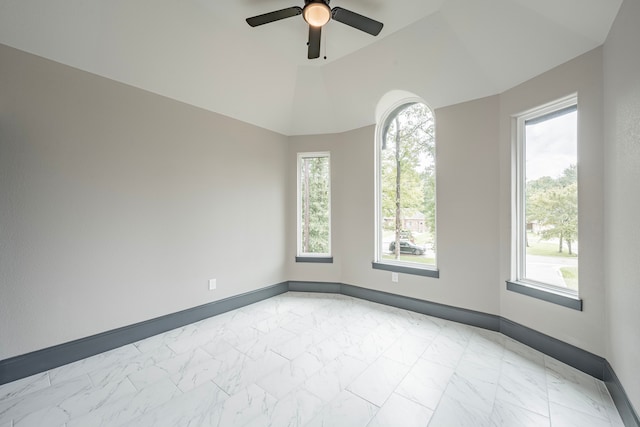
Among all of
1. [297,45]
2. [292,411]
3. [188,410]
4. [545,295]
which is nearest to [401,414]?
[292,411]

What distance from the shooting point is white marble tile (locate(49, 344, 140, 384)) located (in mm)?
2078

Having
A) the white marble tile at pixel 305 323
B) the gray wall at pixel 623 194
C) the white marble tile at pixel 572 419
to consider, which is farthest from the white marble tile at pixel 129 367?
the gray wall at pixel 623 194

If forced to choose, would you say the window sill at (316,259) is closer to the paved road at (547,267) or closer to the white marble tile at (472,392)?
the white marble tile at (472,392)

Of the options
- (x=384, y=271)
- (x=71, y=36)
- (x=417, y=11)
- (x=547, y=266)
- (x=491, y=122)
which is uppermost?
(x=417, y=11)

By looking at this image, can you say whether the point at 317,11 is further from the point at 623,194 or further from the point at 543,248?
the point at 543,248

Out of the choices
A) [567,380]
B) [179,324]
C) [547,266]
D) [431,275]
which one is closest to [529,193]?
[547,266]

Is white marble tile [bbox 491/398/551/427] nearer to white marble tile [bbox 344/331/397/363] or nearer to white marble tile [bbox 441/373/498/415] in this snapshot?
white marble tile [bbox 441/373/498/415]

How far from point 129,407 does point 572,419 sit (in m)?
2.84

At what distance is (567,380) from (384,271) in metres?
2.00

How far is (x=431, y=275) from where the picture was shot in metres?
3.25

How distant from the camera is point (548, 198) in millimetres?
2488

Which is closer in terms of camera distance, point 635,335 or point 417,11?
point 635,335

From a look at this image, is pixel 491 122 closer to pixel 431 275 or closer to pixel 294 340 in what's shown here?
pixel 431 275

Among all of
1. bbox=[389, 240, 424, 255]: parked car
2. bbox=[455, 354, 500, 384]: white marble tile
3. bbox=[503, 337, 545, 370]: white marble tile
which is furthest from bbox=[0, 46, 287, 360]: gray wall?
bbox=[503, 337, 545, 370]: white marble tile
